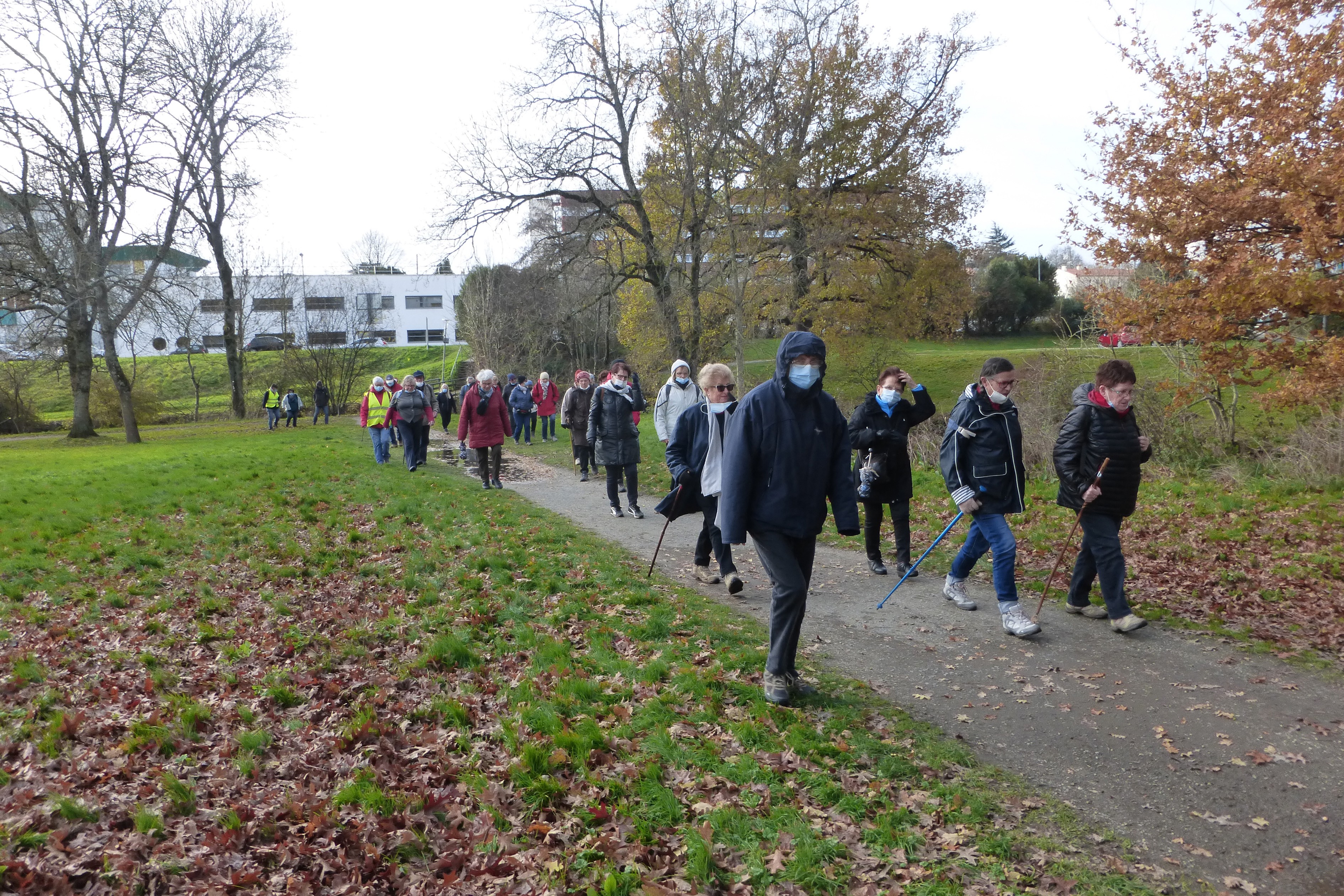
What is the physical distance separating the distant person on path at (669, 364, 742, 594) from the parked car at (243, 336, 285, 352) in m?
45.9

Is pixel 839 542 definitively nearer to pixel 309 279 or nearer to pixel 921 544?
pixel 921 544

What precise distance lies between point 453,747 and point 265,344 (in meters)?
66.6

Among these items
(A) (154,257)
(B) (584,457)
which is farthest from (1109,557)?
(A) (154,257)

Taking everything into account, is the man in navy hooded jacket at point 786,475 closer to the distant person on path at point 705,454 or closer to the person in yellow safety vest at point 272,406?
the distant person on path at point 705,454

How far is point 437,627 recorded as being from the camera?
657 centimetres

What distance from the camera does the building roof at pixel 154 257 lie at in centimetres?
2789

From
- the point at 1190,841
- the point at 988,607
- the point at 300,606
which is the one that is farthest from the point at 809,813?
the point at 300,606

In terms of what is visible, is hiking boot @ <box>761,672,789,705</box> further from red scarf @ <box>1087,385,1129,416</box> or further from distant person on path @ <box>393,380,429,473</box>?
distant person on path @ <box>393,380,429,473</box>

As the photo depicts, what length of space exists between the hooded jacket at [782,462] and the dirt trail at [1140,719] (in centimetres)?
138

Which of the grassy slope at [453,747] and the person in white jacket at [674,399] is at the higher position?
the person in white jacket at [674,399]

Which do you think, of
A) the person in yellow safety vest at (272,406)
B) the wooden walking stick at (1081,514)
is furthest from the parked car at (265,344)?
the wooden walking stick at (1081,514)

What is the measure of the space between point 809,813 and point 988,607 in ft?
12.0

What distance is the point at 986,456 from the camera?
6305 mm

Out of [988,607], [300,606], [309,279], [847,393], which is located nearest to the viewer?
[988,607]
